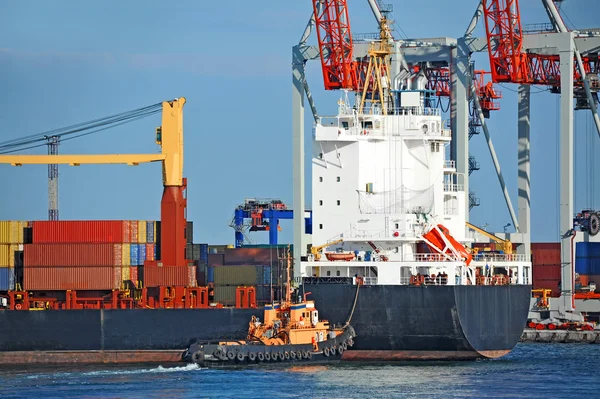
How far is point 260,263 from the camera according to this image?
57.6m

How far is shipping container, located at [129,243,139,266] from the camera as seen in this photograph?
177 ft

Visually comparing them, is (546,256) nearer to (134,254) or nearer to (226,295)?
(226,295)

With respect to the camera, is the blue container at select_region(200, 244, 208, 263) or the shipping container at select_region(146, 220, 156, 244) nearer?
the shipping container at select_region(146, 220, 156, 244)

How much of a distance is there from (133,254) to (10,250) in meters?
4.68

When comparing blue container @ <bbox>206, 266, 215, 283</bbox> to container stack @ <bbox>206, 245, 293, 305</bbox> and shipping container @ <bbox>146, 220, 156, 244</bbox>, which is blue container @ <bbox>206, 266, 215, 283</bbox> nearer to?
A: container stack @ <bbox>206, 245, 293, 305</bbox>

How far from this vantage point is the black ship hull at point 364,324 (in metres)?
50.2

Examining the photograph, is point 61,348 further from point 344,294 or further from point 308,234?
point 308,234

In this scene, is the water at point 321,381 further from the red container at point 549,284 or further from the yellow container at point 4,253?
the red container at point 549,284

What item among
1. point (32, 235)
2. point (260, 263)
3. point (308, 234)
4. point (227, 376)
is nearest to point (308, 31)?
point (308, 234)

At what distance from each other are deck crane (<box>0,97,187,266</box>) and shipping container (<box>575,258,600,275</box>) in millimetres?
23756

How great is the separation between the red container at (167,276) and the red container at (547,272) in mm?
25014

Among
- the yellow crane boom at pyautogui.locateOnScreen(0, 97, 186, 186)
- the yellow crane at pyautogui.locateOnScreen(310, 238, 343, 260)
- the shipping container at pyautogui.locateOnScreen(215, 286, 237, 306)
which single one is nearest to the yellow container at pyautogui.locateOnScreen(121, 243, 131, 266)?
the shipping container at pyautogui.locateOnScreen(215, 286, 237, 306)

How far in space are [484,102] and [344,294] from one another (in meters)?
32.7

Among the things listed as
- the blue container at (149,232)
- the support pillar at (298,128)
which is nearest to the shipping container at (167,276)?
the blue container at (149,232)
